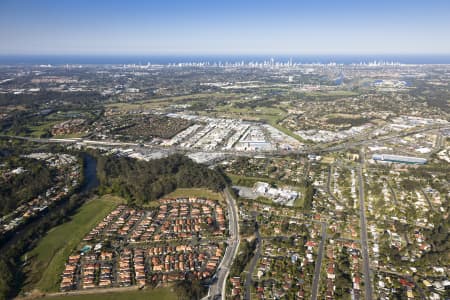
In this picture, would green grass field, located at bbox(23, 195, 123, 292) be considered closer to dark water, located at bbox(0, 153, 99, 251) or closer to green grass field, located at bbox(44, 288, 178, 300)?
green grass field, located at bbox(44, 288, 178, 300)

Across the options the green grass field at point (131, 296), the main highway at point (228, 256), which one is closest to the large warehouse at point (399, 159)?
the main highway at point (228, 256)

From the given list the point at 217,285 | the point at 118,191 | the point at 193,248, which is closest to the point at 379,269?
the point at 217,285

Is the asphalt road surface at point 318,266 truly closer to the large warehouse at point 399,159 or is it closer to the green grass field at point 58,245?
the green grass field at point 58,245

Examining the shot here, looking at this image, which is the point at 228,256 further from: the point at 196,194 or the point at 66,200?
the point at 66,200

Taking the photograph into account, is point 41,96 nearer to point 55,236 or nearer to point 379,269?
point 55,236

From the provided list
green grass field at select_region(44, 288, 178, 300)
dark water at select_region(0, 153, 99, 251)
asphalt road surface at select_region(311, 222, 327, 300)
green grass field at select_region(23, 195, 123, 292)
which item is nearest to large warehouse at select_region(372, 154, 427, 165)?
asphalt road surface at select_region(311, 222, 327, 300)
